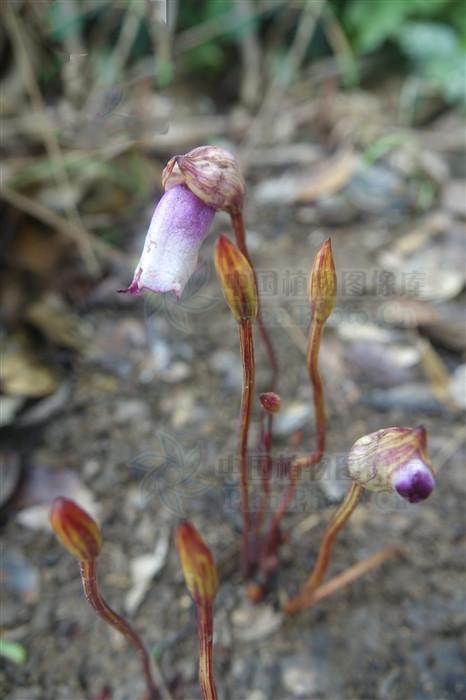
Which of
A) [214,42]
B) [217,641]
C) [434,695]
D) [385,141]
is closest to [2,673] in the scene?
[217,641]

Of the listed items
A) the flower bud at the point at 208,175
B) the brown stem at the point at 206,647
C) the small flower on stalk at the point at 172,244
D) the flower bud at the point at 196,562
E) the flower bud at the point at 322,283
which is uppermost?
the flower bud at the point at 208,175

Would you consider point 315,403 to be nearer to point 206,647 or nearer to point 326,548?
point 326,548

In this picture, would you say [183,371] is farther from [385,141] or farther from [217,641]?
[385,141]

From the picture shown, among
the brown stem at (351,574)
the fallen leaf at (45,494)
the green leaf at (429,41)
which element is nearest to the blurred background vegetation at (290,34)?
the green leaf at (429,41)

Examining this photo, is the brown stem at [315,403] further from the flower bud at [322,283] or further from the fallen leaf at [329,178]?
the fallen leaf at [329,178]

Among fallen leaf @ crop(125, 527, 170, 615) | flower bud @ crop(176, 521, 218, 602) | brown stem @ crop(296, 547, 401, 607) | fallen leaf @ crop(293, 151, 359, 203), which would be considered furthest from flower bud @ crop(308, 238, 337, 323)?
fallen leaf @ crop(293, 151, 359, 203)

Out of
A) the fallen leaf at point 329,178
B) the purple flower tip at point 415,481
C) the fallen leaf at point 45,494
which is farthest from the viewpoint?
the fallen leaf at point 329,178
